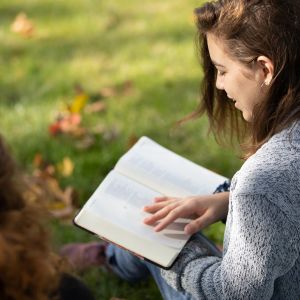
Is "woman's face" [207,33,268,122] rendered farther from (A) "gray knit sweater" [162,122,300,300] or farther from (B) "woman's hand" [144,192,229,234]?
(B) "woman's hand" [144,192,229,234]

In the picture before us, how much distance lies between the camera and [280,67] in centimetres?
166

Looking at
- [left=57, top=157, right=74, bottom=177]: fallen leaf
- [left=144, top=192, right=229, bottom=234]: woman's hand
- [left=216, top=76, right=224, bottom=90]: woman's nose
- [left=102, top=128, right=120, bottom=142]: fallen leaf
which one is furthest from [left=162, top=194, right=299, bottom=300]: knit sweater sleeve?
[left=102, top=128, right=120, bottom=142]: fallen leaf

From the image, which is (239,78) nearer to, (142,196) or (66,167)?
(142,196)

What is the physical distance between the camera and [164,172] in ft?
7.01

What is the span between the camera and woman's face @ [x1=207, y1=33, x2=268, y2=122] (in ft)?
5.62

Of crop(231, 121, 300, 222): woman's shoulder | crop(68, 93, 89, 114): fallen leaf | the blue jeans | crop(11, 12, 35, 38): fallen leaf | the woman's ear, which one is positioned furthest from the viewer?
crop(11, 12, 35, 38): fallen leaf

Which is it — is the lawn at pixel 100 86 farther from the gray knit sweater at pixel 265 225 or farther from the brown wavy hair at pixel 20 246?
the brown wavy hair at pixel 20 246

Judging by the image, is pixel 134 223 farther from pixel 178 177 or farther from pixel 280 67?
pixel 280 67

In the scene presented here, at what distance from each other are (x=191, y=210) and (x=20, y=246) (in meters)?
0.67

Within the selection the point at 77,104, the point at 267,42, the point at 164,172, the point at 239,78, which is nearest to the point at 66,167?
the point at 77,104

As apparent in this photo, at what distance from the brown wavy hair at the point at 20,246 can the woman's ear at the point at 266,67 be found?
0.61m

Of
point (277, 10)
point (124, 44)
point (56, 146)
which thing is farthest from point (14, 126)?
point (277, 10)

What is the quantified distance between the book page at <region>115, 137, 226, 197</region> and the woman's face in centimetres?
39

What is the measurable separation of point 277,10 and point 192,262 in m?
0.64
